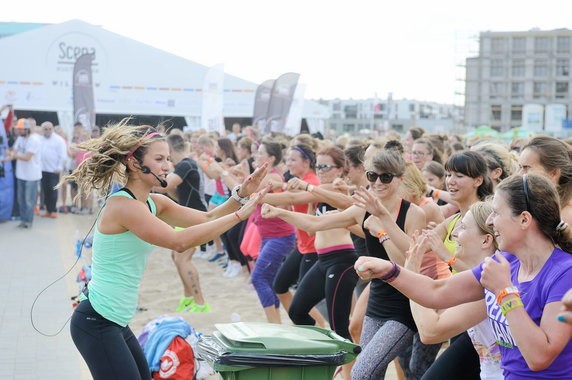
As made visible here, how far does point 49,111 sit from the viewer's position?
29.1 metres

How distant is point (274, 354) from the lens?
133 inches

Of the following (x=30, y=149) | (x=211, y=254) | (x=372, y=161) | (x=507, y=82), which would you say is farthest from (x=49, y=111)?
(x=507, y=82)

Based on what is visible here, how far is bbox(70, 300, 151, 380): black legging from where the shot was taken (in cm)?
371

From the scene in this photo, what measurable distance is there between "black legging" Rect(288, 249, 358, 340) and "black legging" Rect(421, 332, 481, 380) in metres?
1.69

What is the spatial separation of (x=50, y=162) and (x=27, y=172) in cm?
141

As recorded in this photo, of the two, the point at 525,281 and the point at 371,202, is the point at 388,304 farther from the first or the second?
the point at 525,281

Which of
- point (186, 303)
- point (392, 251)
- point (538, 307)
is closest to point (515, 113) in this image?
point (186, 303)

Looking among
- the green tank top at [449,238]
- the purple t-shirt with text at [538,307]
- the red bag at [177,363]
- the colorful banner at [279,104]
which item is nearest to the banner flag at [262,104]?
the colorful banner at [279,104]

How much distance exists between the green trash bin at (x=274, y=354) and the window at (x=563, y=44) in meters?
118

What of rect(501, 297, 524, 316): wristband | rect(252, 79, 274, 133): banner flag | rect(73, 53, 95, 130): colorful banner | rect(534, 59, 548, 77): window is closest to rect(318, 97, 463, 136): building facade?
rect(534, 59, 548, 77): window

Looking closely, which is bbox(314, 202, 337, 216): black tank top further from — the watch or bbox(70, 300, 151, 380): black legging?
bbox(70, 300, 151, 380): black legging

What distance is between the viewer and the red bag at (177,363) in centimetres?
558

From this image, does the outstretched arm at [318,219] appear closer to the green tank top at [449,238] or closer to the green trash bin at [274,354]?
the green tank top at [449,238]

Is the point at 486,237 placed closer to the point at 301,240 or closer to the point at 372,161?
the point at 372,161
